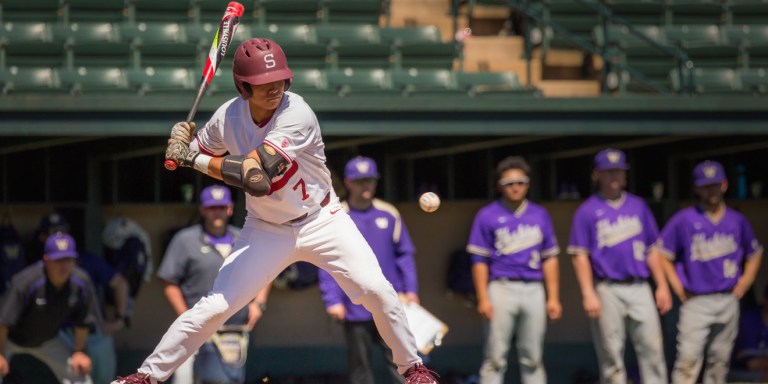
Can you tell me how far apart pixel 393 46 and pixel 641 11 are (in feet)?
9.29

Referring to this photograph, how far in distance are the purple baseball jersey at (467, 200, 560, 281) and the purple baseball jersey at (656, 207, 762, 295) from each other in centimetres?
80

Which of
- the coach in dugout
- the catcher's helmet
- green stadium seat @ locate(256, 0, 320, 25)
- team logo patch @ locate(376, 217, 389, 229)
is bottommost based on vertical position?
the coach in dugout

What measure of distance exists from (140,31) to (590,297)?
4511 millimetres

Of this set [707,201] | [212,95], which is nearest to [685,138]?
[707,201]

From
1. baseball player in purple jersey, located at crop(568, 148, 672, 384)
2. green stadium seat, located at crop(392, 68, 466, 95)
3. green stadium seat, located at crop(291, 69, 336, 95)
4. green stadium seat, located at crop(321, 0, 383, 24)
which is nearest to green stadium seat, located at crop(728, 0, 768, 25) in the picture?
green stadium seat, located at crop(392, 68, 466, 95)

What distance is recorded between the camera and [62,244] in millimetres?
7141

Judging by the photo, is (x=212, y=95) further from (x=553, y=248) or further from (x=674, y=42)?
(x=674, y=42)

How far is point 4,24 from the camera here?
9.48 m

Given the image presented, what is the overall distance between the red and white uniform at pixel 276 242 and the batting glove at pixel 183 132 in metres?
0.08

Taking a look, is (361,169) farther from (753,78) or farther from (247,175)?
(753,78)

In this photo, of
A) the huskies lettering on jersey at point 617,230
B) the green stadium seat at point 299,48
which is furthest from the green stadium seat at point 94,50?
the huskies lettering on jersey at point 617,230

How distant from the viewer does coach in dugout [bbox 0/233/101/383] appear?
24.0 ft

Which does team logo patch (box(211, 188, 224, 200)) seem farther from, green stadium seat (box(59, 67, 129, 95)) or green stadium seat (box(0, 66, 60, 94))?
green stadium seat (box(0, 66, 60, 94))

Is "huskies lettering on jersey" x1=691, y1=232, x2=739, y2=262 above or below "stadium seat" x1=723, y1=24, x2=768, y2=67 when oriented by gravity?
below
